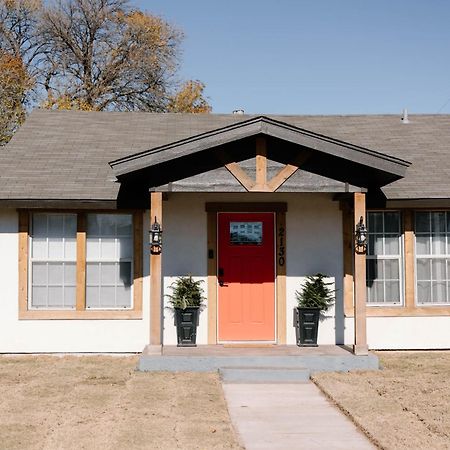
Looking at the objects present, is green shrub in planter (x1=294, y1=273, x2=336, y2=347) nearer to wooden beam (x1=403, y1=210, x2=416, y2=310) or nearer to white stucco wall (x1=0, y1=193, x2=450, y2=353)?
white stucco wall (x1=0, y1=193, x2=450, y2=353)

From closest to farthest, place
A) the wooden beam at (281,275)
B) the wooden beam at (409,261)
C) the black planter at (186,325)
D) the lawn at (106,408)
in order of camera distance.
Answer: the lawn at (106,408) < the black planter at (186,325) < the wooden beam at (281,275) < the wooden beam at (409,261)

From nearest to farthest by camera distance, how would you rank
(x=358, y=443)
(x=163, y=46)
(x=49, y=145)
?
(x=358, y=443), (x=49, y=145), (x=163, y=46)

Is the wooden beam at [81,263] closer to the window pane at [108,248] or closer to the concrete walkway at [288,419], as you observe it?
the window pane at [108,248]

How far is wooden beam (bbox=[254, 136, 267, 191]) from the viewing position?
920 centimetres

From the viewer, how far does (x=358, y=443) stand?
19.5 feet

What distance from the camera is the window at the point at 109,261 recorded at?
1048cm

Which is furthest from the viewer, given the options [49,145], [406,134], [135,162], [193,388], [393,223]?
[406,134]

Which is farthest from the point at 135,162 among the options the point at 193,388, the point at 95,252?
the point at 193,388

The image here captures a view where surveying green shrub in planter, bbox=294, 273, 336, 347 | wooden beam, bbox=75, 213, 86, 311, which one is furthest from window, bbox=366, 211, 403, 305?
wooden beam, bbox=75, 213, 86, 311

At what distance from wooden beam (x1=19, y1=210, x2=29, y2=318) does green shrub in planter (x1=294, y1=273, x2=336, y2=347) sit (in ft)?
14.5

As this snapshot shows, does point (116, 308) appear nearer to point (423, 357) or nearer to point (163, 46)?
point (423, 357)

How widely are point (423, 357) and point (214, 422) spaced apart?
15.8 ft

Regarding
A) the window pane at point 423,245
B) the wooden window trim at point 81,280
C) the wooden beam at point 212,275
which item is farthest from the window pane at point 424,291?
the wooden window trim at point 81,280

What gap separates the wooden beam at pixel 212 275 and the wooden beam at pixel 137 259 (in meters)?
1.13
